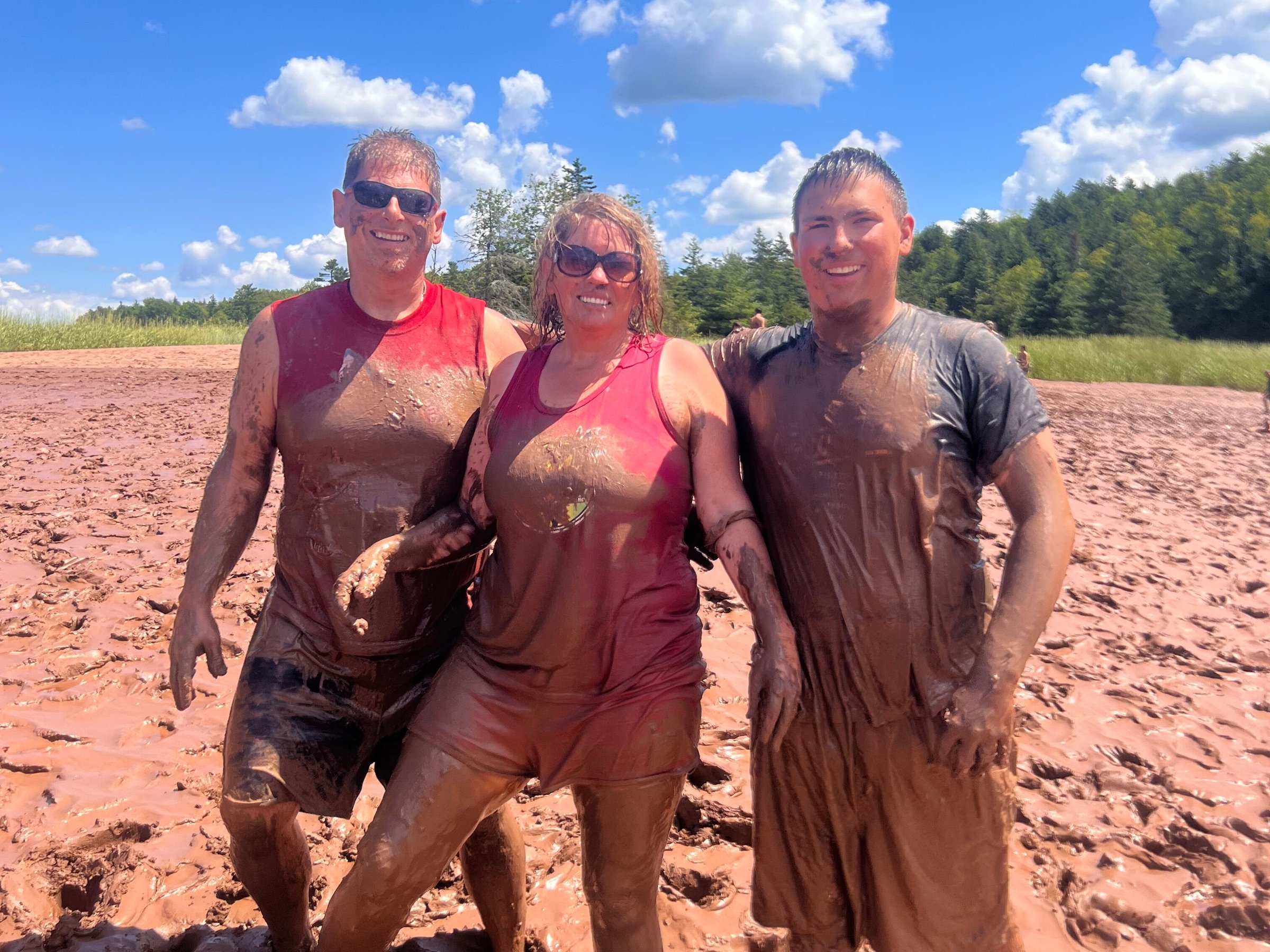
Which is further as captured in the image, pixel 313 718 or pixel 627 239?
pixel 313 718

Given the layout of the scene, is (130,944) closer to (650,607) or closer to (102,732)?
(102,732)

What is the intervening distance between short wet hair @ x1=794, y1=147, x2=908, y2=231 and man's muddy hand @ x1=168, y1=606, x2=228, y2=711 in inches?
76.7

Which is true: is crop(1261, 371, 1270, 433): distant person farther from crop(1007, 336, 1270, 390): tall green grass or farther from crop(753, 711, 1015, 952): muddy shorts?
crop(753, 711, 1015, 952): muddy shorts

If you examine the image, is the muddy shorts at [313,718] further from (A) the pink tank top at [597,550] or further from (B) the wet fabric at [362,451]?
(A) the pink tank top at [597,550]

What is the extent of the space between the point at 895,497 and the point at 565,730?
3.15 ft

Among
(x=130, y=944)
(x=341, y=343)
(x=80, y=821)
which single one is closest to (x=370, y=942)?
(x=130, y=944)

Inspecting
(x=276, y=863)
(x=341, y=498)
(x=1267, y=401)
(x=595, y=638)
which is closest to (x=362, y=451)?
(x=341, y=498)

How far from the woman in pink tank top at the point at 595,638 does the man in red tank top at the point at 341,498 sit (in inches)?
11.8

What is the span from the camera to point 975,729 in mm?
2127

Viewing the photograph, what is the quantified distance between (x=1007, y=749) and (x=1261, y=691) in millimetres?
4118

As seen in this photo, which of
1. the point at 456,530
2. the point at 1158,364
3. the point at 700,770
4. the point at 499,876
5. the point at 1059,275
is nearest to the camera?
the point at 456,530

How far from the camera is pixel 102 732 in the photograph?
4.49 meters

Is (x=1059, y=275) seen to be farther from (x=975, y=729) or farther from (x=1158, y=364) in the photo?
(x=975, y=729)

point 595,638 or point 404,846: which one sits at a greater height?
point 595,638
